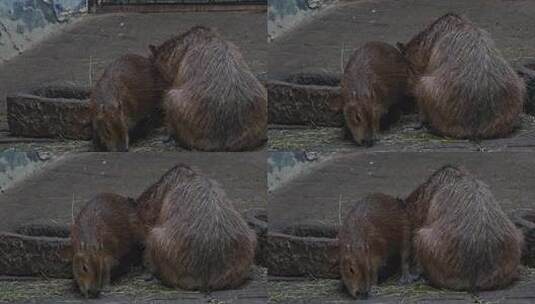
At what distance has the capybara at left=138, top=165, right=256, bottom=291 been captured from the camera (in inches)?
277

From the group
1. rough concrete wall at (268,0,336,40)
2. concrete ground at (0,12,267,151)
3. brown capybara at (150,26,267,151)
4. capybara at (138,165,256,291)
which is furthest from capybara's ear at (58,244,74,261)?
rough concrete wall at (268,0,336,40)

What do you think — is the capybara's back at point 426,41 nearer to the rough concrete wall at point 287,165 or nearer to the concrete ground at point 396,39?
the concrete ground at point 396,39

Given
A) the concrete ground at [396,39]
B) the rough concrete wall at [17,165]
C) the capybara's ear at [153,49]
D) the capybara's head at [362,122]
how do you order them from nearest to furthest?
the capybara's head at [362,122], the concrete ground at [396,39], the capybara's ear at [153,49], the rough concrete wall at [17,165]

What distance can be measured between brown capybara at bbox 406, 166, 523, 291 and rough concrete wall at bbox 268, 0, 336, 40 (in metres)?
1.16

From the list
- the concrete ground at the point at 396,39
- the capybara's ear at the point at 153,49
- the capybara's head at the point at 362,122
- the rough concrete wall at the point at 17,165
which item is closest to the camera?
the capybara's head at the point at 362,122

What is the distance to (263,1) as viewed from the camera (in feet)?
23.6

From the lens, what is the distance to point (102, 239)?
706 centimetres

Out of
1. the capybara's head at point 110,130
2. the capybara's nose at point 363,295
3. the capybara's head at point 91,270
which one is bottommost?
the capybara's nose at point 363,295

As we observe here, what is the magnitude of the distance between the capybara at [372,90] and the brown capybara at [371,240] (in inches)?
14.7

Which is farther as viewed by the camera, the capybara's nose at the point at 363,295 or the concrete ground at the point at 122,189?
the concrete ground at the point at 122,189

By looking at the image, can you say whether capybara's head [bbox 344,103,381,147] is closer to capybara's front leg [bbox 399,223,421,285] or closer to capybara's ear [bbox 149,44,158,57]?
capybara's front leg [bbox 399,223,421,285]

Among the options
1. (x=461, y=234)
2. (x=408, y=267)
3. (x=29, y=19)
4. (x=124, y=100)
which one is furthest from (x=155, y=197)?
(x=461, y=234)

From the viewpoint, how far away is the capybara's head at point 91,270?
706 centimetres

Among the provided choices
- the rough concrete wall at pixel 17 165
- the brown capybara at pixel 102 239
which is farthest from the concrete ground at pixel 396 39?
the rough concrete wall at pixel 17 165
